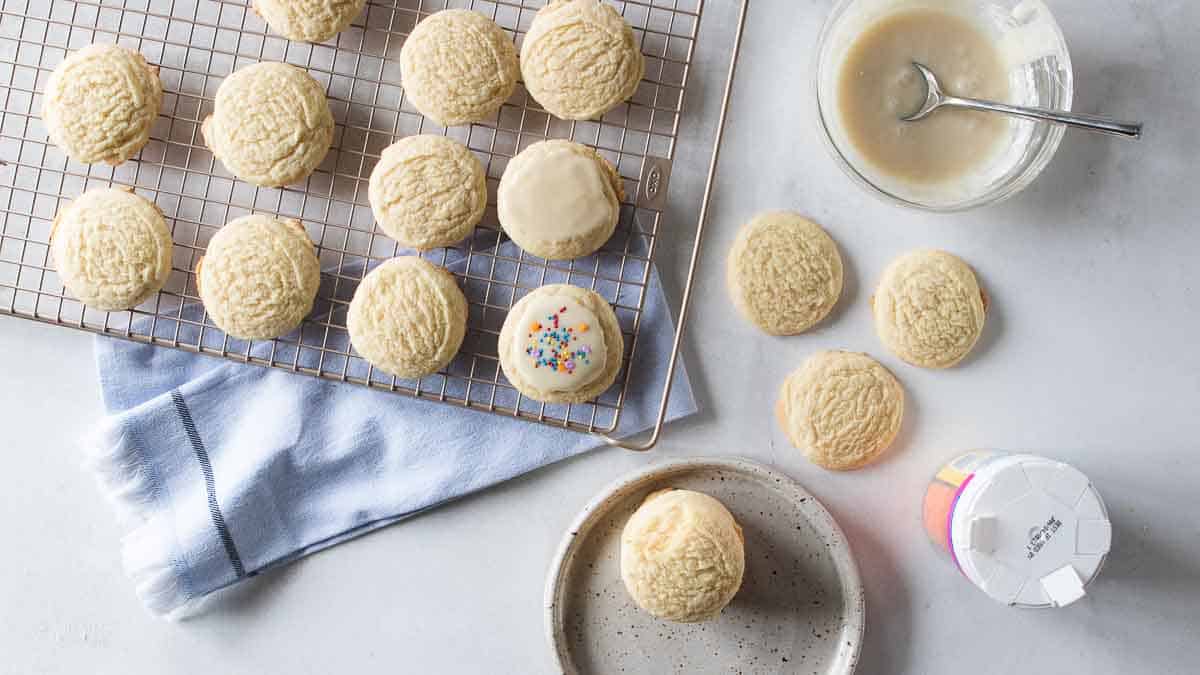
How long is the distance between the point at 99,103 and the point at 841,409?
1533 millimetres

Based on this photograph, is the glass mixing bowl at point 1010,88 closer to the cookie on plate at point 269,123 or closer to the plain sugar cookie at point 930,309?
the plain sugar cookie at point 930,309

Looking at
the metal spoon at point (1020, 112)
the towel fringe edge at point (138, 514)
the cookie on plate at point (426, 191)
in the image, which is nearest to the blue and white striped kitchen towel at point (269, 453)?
the towel fringe edge at point (138, 514)

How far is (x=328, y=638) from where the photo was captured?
6.76 ft

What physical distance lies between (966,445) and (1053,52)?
2.55ft

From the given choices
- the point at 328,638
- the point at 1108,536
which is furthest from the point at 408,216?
the point at 1108,536

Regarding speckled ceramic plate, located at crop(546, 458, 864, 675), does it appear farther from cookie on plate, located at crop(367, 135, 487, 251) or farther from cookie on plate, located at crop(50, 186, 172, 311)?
cookie on plate, located at crop(50, 186, 172, 311)

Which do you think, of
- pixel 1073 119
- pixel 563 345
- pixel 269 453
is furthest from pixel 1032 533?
pixel 269 453

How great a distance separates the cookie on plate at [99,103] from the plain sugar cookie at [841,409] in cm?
137

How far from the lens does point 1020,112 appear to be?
1.79 metres

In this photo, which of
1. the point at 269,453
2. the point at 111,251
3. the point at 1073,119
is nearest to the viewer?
the point at 1073,119

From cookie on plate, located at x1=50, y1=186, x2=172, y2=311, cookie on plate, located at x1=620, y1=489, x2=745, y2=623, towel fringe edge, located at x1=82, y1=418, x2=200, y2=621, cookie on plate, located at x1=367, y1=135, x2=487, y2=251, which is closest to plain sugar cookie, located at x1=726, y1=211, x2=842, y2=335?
cookie on plate, located at x1=620, y1=489, x2=745, y2=623

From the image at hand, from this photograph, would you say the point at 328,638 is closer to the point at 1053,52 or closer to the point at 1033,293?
the point at 1033,293

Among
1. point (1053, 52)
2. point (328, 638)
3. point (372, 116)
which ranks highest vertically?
point (1053, 52)

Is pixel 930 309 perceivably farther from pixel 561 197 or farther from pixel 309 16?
pixel 309 16
